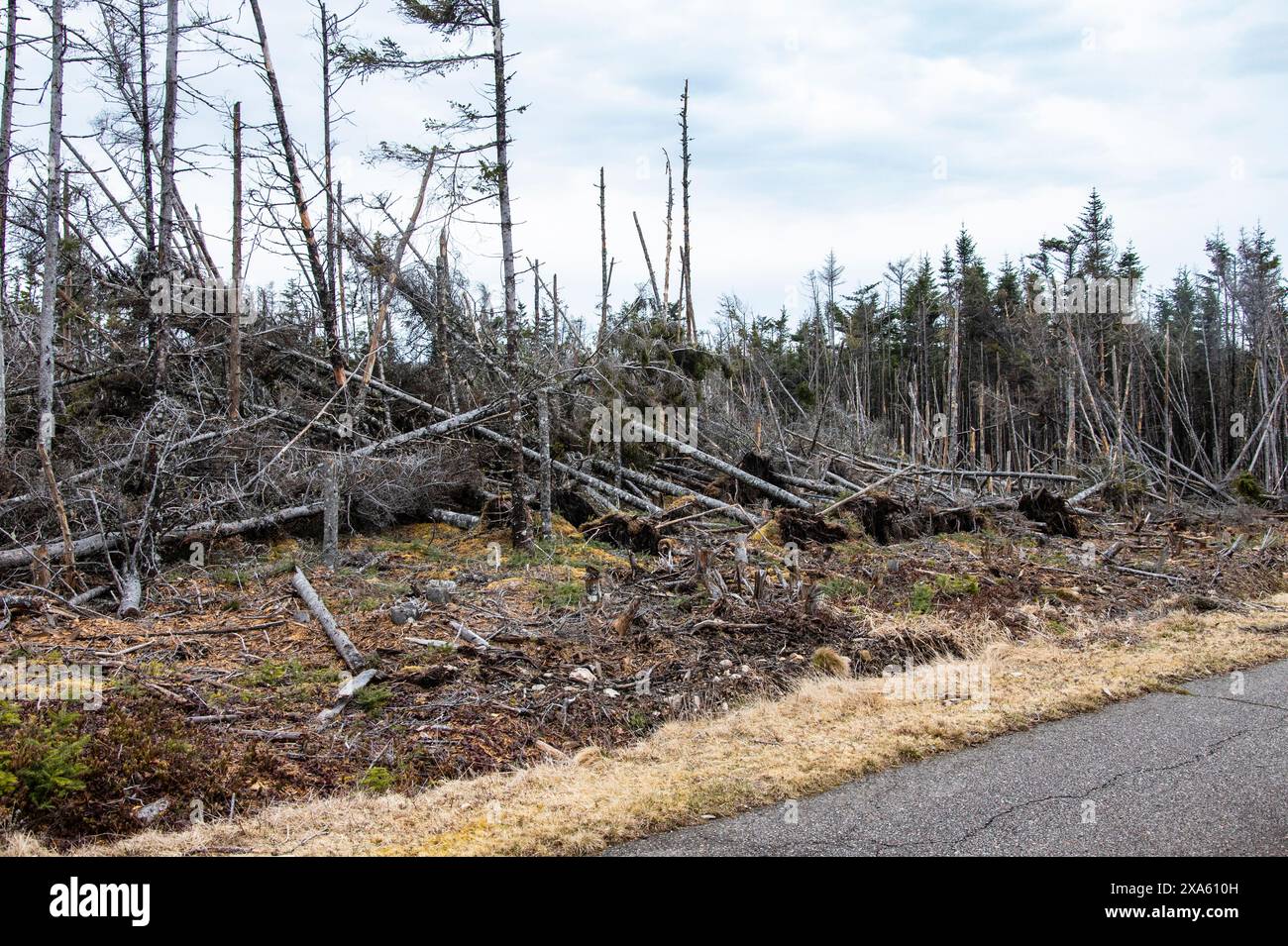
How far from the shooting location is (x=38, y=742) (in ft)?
15.8

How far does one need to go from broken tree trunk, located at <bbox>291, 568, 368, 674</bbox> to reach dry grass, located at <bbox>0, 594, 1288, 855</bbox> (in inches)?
76.2

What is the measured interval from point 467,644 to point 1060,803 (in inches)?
181

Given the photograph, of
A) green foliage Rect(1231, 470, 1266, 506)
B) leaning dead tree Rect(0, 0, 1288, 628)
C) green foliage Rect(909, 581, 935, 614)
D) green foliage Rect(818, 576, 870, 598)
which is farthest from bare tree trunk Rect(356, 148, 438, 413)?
green foliage Rect(1231, 470, 1266, 506)

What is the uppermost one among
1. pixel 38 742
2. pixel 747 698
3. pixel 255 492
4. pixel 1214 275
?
pixel 1214 275

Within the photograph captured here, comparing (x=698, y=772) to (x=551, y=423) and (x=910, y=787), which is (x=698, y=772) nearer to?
(x=910, y=787)

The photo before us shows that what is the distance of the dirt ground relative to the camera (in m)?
5.01

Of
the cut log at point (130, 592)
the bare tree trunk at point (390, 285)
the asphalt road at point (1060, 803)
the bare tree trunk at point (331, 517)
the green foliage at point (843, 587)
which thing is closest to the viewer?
the asphalt road at point (1060, 803)

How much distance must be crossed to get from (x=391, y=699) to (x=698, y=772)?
94.1 inches

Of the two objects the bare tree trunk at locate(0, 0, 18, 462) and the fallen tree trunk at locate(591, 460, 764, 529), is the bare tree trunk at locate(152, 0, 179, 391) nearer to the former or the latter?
the bare tree trunk at locate(0, 0, 18, 462)

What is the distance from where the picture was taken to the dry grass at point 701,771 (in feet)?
14.0

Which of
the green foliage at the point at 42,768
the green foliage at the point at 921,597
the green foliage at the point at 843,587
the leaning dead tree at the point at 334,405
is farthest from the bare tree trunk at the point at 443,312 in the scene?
the green foliage at the point at 42,768

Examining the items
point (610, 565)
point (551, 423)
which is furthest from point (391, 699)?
point (551, 423)

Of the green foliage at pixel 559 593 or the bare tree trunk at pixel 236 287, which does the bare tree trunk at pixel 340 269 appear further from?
the green foliage at pixel 559 593

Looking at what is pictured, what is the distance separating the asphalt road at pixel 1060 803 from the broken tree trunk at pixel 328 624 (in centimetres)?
328
